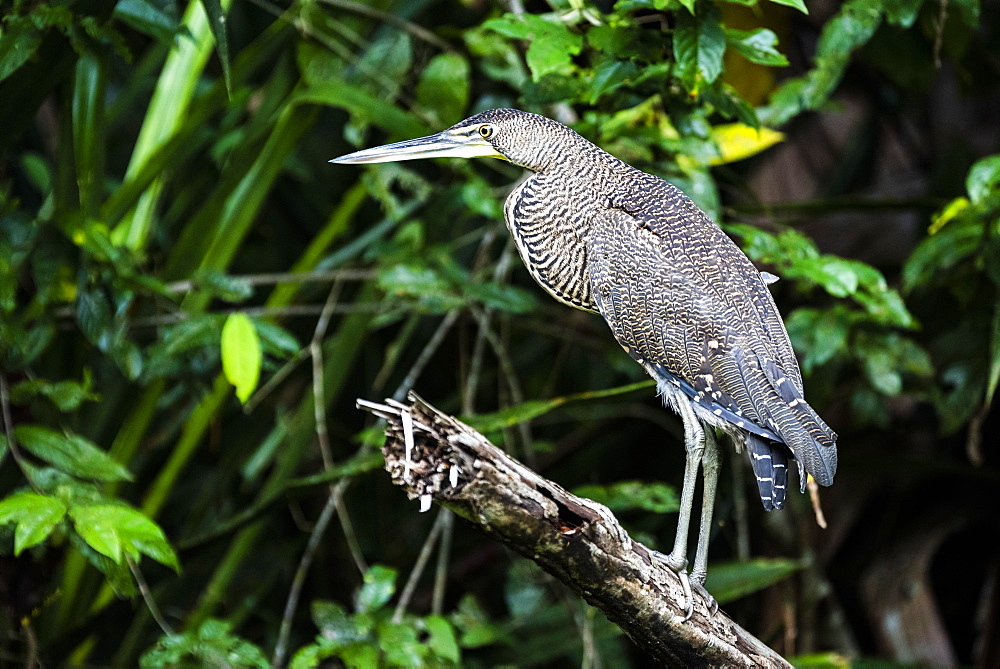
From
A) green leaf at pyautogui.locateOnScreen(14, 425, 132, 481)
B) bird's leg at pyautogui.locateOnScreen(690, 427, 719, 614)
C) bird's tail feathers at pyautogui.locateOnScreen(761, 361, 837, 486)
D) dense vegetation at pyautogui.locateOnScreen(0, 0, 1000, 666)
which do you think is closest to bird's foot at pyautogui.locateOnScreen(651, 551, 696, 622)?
bird's leg at pyautogui.locateOnScreen(690, 427, 719, 614)

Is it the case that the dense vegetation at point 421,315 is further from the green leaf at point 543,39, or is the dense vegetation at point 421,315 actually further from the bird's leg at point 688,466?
the bird's leg at point 688,466

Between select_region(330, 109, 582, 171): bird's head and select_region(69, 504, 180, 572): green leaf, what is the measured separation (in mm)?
908

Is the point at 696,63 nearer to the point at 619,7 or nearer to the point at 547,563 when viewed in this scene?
the point at 619,7

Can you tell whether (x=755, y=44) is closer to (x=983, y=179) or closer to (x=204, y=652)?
(x=983, y=179)

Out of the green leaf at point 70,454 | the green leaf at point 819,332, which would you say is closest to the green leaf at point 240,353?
the green leaf at point 70,454

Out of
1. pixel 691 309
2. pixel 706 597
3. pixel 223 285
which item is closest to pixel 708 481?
pixel 706 597

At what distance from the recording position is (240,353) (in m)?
2.40

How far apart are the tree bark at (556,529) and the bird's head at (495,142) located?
2.94 feet

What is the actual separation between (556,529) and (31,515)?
3.78 feet

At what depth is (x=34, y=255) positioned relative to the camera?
8.42ft

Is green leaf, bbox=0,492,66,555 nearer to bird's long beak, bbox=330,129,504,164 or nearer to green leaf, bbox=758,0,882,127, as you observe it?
bird's long beak, bbox=330,129,504,164

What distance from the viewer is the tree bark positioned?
1432 millimetres

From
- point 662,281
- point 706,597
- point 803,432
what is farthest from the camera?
point 662,281

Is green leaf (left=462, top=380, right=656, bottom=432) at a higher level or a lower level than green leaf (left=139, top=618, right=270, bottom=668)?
higher
